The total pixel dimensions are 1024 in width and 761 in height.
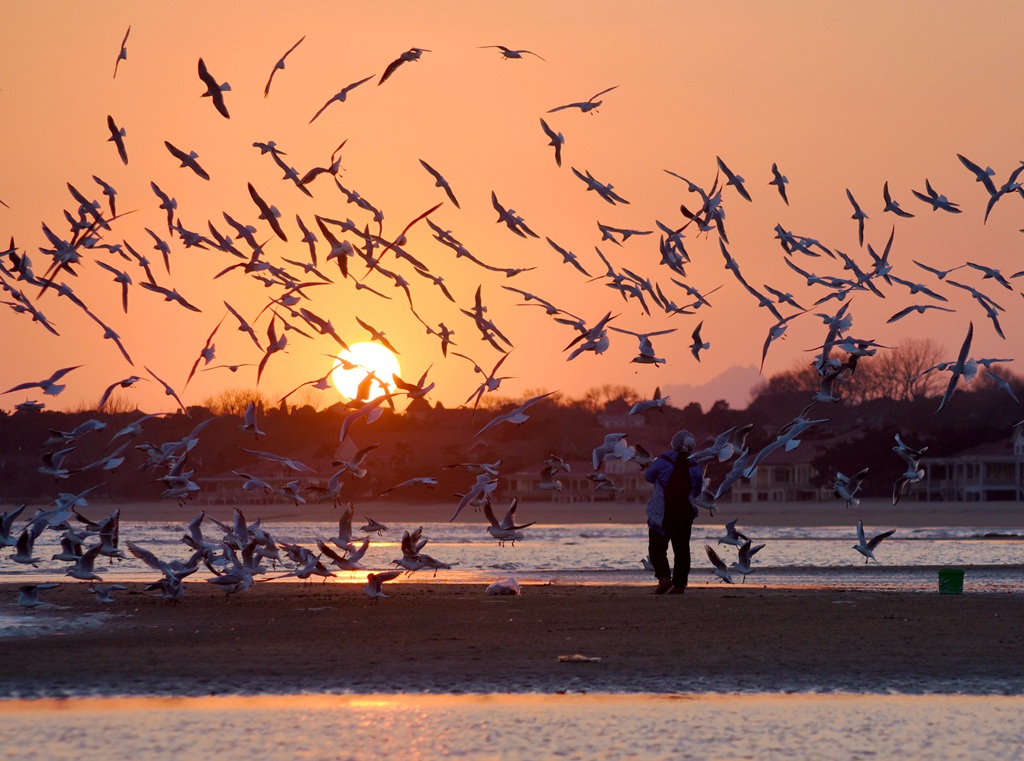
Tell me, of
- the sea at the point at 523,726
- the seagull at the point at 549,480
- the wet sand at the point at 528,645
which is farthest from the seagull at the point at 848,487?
the sea at the point at 523,726

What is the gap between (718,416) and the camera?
139 m

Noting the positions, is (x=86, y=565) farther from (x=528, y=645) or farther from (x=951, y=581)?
(x=951, y=581)

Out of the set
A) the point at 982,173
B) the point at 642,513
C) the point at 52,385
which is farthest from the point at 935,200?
the point at 642,513

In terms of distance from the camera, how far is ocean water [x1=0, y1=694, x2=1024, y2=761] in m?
7.89

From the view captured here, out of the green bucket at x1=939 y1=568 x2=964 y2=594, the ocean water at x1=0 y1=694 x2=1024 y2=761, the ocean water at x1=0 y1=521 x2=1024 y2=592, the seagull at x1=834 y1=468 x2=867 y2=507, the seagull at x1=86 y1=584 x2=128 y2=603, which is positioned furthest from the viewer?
the ocean water at x1=0 y1=521 x2=1024 y2=592

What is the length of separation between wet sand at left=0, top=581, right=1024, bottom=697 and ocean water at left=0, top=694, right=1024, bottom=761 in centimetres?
43

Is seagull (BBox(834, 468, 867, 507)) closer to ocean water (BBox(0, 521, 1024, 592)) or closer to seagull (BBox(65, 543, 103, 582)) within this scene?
ocean water (BBox(0, 521, 1024, 592))

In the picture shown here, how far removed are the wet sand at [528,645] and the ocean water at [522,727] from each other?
43cm

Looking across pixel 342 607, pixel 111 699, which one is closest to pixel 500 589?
pixel 342 607

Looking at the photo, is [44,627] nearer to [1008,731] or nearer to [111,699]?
[111,699]

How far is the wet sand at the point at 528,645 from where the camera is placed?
32.9 feet

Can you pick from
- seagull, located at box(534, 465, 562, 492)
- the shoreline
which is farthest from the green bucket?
the shoreline

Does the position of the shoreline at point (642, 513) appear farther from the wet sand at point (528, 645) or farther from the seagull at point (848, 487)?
the wet sand at point (528, 645)

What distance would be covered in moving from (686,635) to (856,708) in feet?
11.2
